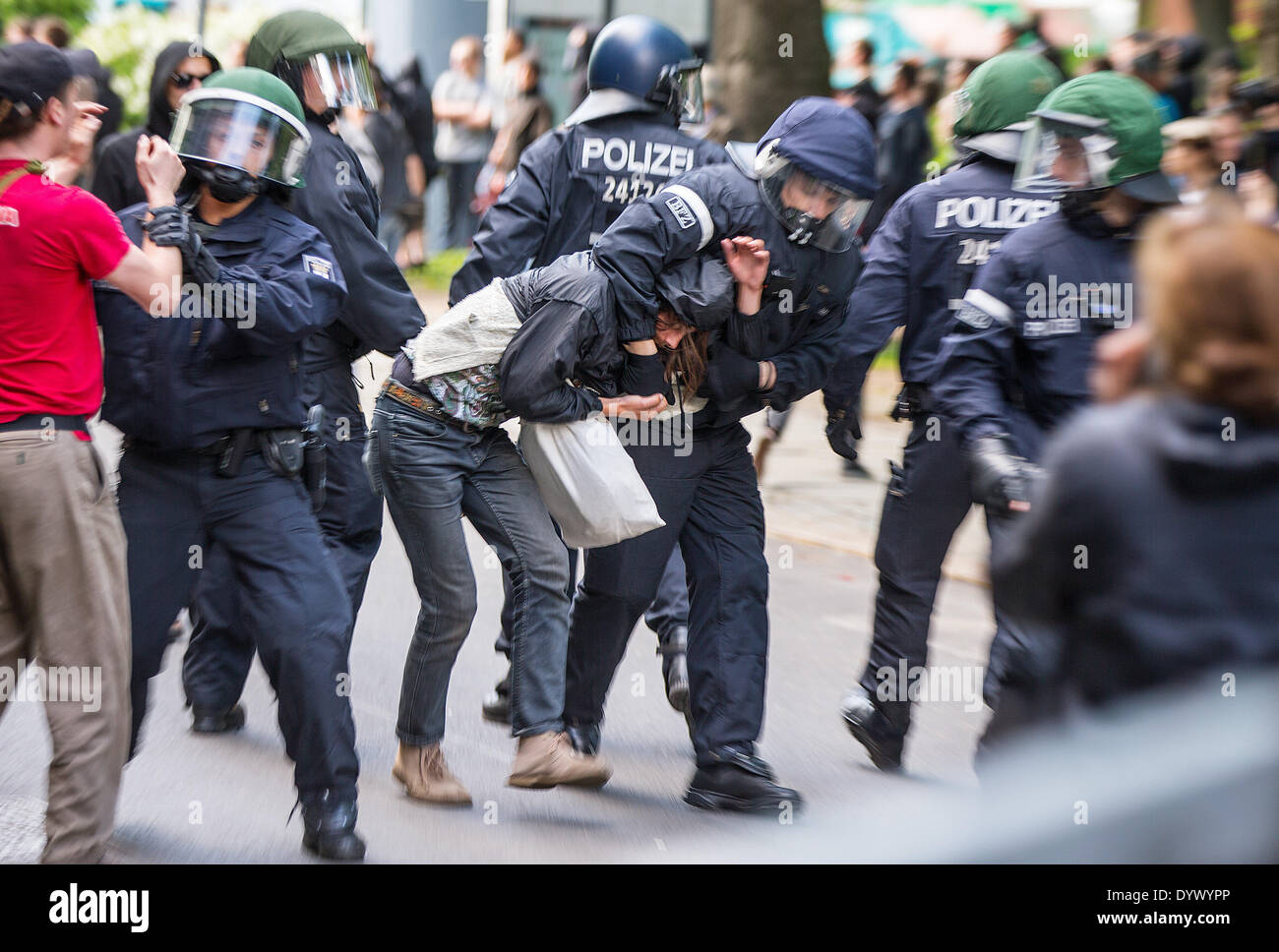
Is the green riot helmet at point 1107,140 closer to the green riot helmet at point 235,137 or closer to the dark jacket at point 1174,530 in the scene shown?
the dark jacket at point 1174,530

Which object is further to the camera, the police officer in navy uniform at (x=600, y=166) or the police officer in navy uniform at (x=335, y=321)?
the police officer in navy uniform at (x=600, y=166)

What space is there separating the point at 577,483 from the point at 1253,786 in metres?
2.72

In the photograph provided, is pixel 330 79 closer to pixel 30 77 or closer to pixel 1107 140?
pixel 30 77

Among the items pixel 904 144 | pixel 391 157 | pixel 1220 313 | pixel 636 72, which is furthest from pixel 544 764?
pixel 391 157

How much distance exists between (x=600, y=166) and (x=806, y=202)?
1.21 metres

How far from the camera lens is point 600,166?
5.38m

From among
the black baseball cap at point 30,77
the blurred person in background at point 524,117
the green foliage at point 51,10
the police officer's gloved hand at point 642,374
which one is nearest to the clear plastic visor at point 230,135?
the black baseball cap at point 30,77

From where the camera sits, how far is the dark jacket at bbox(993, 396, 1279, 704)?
234 centimetres

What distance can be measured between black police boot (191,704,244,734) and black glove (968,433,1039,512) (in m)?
2.49

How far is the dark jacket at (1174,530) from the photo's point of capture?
2338 mm

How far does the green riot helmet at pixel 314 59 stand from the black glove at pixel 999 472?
219 cm

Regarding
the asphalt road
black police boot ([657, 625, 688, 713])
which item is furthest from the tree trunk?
black police boot ([657, 625, 688, 713])

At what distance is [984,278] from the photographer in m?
4.16
